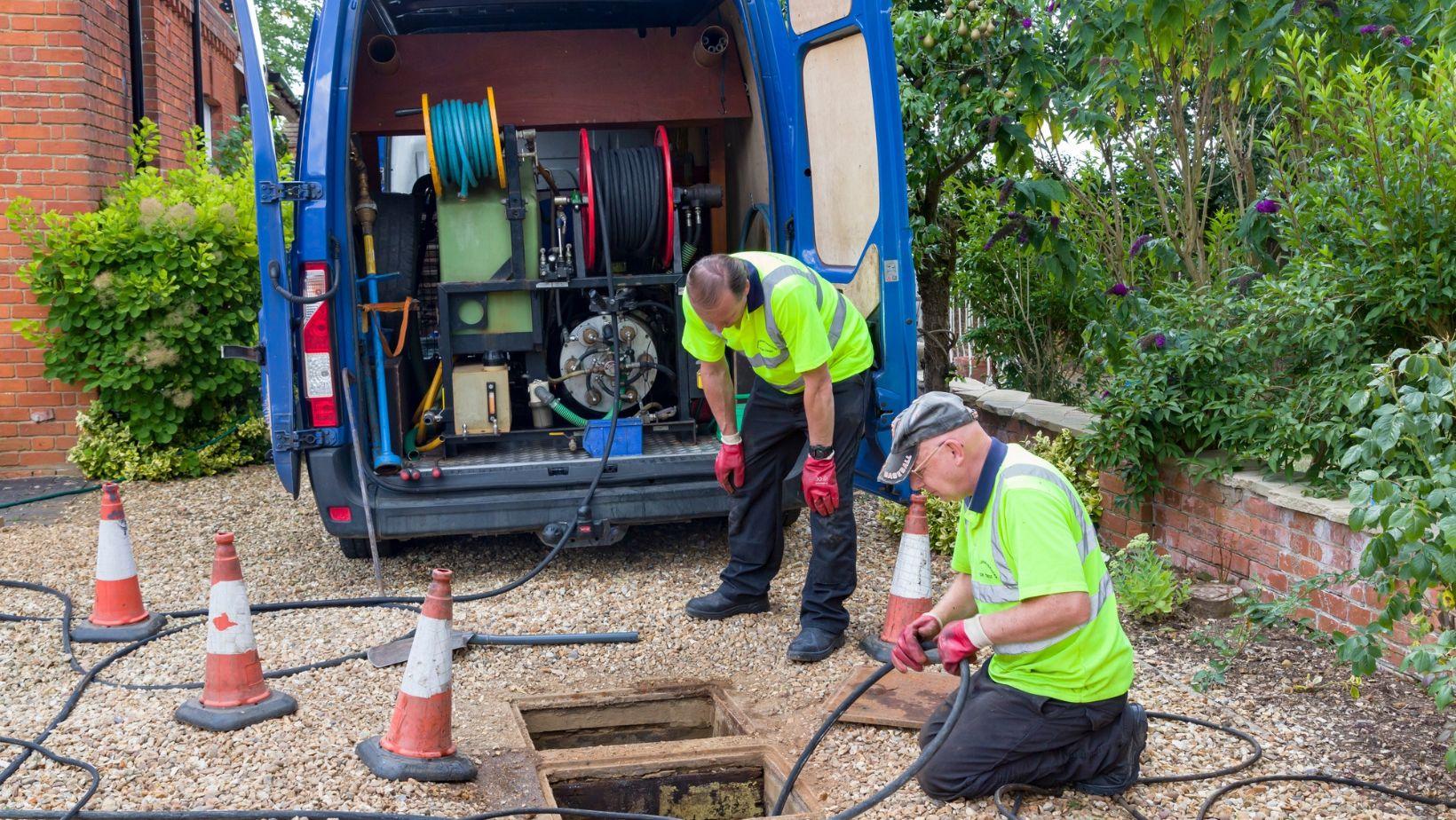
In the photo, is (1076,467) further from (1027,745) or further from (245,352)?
(245,352)

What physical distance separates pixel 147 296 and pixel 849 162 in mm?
Answer: 4687

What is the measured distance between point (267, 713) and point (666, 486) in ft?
6.91

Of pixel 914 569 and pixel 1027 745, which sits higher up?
pixel 914 569

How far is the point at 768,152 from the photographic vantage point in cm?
575

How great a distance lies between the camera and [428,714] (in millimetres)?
3551

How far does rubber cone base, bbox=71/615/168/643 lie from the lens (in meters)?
4.73

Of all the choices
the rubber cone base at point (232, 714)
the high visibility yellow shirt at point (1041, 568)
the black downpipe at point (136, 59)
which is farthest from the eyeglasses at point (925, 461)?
the black downpipe at point (136, 59)

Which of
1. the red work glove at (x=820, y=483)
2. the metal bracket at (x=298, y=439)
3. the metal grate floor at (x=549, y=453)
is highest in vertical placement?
the metal bracket at (x=298, y=439)

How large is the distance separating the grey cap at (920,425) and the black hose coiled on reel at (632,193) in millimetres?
3140

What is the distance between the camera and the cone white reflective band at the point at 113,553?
478 centimetres

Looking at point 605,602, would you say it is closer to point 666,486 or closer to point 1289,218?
point 666,486

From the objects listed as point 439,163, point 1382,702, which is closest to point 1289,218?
point 1382,702

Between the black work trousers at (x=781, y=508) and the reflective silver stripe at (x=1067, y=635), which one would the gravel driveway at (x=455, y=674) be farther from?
the reflective silver stripe at (x=1067, y=635)

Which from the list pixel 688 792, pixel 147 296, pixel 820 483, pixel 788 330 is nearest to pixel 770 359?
pixel 788 330
